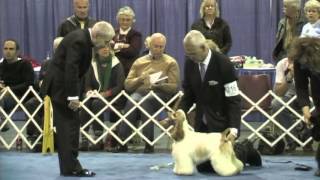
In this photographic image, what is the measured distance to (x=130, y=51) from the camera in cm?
554

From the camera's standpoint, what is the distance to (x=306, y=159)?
14.8 feet

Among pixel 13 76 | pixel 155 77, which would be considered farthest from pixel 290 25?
pixel 13 76

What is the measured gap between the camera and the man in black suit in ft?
11.7

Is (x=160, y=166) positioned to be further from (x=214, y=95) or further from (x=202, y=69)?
(x=202, y=69)

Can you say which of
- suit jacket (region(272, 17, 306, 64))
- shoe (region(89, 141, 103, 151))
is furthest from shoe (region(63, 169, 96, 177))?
suit jacket (region(272, 17, 306, 64))

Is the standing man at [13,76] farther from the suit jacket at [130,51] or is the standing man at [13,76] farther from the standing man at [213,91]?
the standing man at [213,91]

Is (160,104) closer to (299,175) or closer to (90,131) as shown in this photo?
(90,131)

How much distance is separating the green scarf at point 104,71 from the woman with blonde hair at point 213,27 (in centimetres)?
91

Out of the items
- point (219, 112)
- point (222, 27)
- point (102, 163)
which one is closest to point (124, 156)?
point (102, 163)

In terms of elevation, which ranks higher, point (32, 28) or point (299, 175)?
point (32, 28)

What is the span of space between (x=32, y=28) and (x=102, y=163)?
4.03 m

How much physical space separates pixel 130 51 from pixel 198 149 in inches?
79.9

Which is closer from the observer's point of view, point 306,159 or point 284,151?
point 306,159

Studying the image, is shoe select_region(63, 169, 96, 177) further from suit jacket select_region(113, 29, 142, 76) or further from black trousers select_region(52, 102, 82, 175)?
suit jacket select_region(113, 29, 142, 76)
